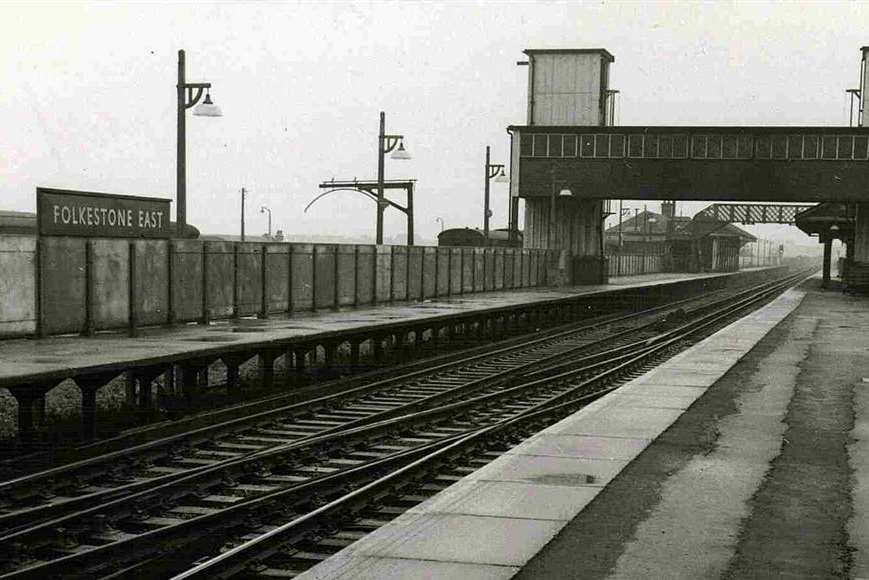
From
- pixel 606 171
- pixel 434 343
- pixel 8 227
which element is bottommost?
pixel 434 343

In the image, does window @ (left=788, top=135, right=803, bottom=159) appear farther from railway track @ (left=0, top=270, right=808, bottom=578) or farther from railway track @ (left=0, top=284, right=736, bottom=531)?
railway track @ (left=0, top=270, right=808, bottom=578)

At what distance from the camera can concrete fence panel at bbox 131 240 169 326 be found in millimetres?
19553

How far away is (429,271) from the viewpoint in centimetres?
3575

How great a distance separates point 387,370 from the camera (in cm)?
2208

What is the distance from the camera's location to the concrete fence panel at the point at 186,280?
20.8 meters

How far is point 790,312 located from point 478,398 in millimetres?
26028

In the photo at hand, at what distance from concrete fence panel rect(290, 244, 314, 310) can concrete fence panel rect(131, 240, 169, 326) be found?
5664mm

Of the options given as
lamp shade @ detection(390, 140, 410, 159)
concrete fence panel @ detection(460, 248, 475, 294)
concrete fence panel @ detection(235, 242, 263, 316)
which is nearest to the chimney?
concrete fence panel @ detection(460, 248, 475, 294)

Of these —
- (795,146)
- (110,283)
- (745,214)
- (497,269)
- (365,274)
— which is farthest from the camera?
(745,214)

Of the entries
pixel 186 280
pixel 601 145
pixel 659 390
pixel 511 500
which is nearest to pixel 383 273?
pixel 186 280

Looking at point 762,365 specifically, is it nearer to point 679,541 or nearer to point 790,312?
point 679,541

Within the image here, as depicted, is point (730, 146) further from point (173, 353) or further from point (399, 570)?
point (399, 570)

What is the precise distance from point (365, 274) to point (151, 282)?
1094 centimetres

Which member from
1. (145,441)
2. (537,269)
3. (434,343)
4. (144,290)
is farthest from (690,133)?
(145,441)
